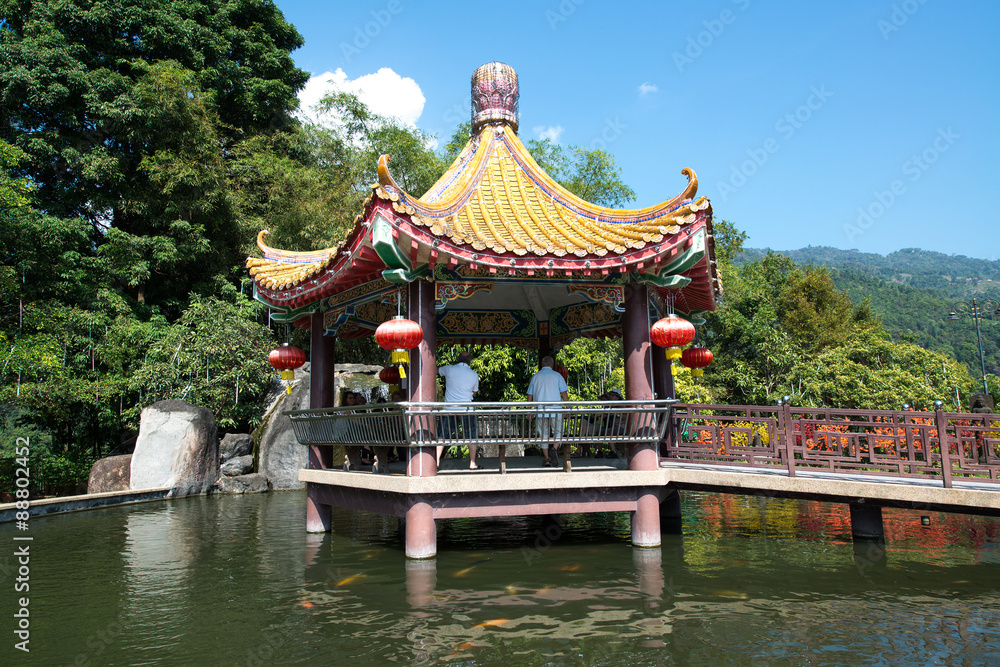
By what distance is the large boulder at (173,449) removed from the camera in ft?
53.8

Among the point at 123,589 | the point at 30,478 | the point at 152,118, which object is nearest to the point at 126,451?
the point at 30,478

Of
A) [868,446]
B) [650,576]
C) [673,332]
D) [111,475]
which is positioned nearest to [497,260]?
[673,332]

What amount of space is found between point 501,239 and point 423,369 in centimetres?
193

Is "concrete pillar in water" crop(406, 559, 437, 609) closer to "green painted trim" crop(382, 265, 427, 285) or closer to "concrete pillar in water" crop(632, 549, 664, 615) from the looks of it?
"concrete pillar in water" crop(632, 549, 664, 615)

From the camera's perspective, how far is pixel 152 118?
883 inches

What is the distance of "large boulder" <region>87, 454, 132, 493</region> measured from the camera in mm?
16531

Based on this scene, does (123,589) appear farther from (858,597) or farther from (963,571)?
(963,571)

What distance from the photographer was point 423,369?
26.8ft

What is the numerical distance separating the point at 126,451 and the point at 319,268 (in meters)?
16.5

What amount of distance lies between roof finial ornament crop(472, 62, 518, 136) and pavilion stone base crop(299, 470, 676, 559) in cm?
642

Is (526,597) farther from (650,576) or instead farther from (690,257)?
(690,257)

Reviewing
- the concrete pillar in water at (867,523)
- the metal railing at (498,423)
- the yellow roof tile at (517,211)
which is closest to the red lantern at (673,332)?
the metal railing at (498,423)

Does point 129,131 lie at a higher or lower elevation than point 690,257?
higher

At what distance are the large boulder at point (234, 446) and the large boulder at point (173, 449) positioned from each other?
1.36 m
